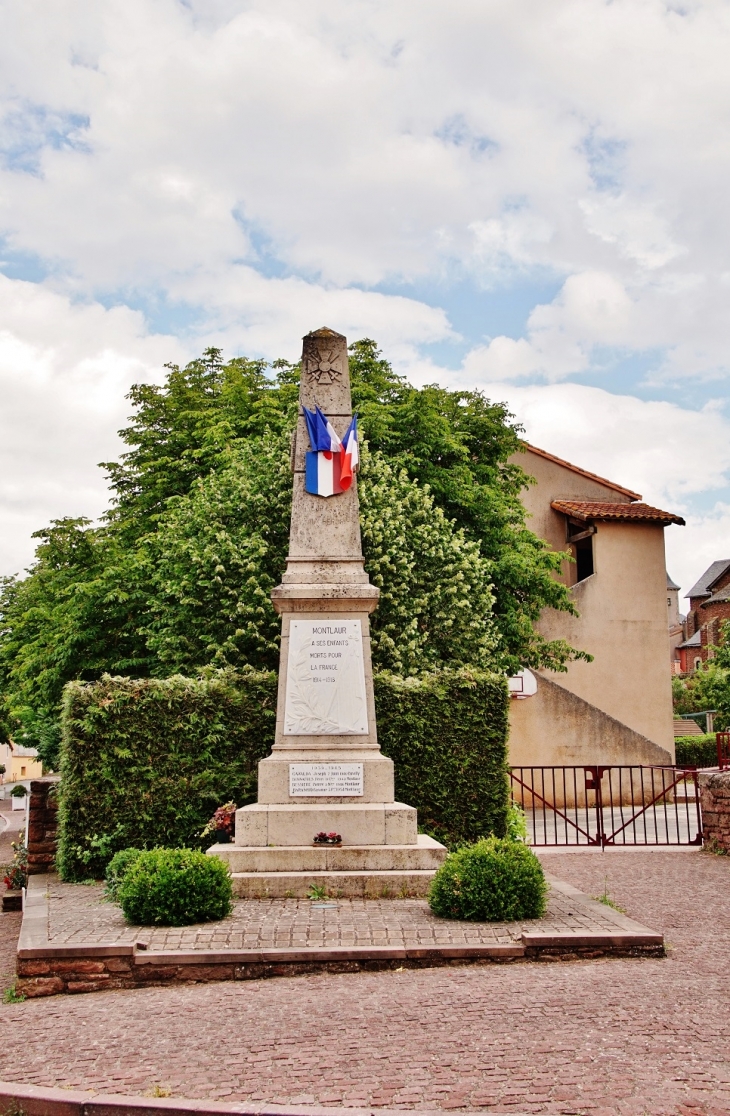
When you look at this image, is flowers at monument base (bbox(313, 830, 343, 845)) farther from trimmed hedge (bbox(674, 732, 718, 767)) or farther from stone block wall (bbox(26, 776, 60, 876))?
trimmed hedge (bbox(674, 732, 718, 767))

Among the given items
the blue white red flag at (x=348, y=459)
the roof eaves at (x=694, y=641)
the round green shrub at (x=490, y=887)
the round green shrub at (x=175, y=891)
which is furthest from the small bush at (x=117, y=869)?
the roof eaves at (x=694, y=641)

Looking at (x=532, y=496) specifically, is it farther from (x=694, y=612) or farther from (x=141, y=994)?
(x=694, y=612)

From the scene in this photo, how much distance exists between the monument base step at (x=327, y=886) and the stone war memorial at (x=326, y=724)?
0.01m

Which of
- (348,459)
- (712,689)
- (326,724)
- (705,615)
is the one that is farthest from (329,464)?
(705,615)

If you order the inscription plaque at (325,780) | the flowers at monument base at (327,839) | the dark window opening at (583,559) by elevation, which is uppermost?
the dark window opening at (583,559)

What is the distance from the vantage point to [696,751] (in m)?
37.3

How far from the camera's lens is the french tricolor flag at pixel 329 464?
43.1 ft

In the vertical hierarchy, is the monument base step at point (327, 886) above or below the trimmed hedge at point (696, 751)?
below

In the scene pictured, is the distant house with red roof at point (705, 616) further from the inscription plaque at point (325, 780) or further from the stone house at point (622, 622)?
the inscription plaque at point (325, 780)

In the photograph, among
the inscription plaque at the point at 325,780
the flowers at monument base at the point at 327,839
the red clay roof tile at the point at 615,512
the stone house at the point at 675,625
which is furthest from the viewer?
the stone house at the point at 675,625

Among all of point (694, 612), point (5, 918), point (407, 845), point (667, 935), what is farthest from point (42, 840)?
point (694, 612)

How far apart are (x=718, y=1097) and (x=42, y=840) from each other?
10459mm

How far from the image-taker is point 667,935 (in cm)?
945

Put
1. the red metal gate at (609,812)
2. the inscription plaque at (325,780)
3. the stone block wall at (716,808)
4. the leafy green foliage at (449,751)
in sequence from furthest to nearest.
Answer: the red metal gate at (609,812)
the stone block wall at (716,808)
the leafy green foliage at (449,751)
the inscription plaque at (325,780)
